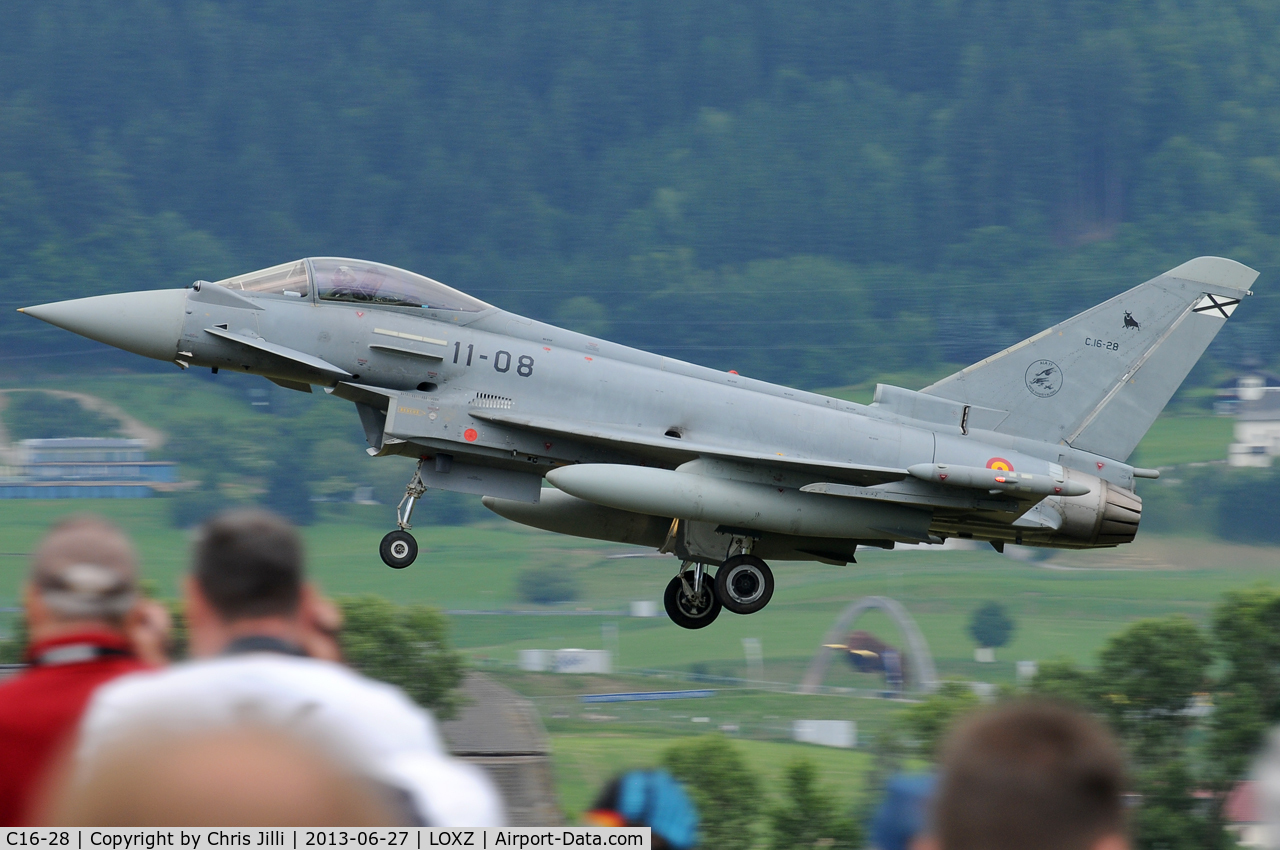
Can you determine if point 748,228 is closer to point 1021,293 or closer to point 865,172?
point 865,172

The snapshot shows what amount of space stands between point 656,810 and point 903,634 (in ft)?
209

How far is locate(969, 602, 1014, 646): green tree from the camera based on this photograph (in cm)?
6744

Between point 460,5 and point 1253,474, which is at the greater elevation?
point 460,5

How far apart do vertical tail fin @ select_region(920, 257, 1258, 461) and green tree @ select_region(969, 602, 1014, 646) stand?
48764 millimetres

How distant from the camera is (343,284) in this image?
17875mm

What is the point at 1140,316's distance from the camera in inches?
811

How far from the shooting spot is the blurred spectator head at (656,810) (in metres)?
3.99

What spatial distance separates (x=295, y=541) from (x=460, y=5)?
173919 millimetres

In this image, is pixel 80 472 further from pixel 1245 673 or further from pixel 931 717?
pixel 1245 673

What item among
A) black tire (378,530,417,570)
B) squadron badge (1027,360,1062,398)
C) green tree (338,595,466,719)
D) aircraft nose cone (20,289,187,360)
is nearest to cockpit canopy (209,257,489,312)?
aircraft nose cone (20,289,187,360)

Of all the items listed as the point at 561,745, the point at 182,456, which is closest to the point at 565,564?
the point at 561,745

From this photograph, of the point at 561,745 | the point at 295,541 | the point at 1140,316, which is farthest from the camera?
the point at 561,745

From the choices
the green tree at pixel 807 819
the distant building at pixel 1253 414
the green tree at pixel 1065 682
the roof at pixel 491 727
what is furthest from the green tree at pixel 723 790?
the distant building at pixel 1253 414

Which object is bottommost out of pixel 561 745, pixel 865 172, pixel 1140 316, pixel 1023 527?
pixel 561 745
